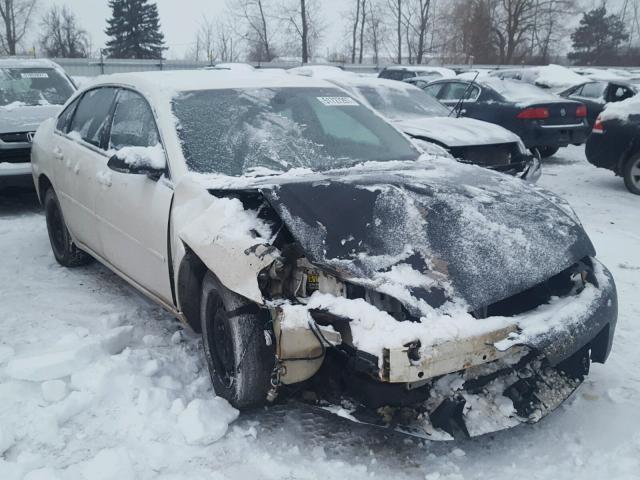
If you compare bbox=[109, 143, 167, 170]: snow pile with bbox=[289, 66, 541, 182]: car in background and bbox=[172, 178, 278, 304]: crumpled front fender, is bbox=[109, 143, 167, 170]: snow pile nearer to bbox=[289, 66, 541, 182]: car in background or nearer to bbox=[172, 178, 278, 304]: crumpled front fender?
bbox=[172, 178, 278, 304]: crumpled front fender

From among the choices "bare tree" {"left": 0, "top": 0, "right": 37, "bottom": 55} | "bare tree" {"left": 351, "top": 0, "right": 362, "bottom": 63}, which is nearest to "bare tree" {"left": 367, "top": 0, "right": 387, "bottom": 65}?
"bare tree" {"left": 351, "top": 0, "right": 362, "bottom": 63}

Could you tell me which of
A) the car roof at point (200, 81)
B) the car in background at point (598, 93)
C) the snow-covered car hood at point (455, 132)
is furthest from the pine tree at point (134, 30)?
the car roof at point (200, 81)

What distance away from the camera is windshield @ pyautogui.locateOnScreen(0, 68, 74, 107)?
26.1ft

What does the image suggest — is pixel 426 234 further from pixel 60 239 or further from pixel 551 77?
pixel 551 77

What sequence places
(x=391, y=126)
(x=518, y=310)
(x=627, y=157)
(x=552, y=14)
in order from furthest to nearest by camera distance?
(x=552, y=14) < (x=627, y=157) < (x=391, y=126) < (x=518, y=310)

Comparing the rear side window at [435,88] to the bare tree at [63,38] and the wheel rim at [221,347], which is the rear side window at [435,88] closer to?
the wheel rim at [221,347]

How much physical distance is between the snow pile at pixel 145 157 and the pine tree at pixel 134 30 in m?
46.4

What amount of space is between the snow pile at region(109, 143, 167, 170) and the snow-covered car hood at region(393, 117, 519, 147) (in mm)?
4152

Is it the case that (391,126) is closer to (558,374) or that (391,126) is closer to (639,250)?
(558,374)

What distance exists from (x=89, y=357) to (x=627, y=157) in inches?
290

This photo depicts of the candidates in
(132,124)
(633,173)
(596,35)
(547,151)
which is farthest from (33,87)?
(596,35)

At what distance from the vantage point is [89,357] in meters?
3.44

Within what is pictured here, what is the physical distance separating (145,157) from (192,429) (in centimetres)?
151

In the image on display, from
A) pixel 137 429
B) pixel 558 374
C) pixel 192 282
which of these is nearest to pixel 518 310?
pixel 558 374
